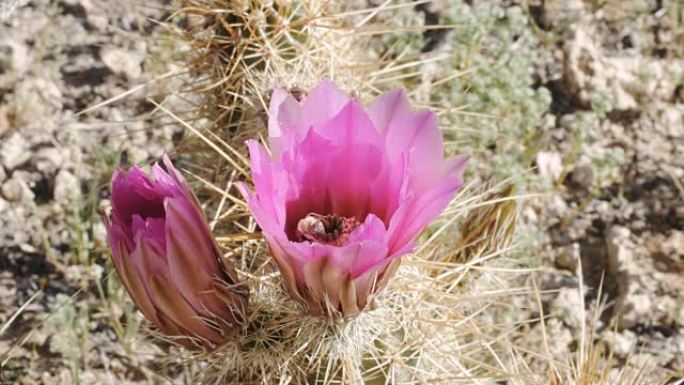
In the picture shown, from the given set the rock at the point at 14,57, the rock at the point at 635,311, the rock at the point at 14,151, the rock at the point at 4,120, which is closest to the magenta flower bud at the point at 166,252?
the rock at the point at 635,311

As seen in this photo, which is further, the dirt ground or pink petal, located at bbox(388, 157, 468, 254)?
the dirt ground

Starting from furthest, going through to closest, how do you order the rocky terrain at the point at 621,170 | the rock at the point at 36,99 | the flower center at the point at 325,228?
the rock at the point at 36,99, the rocky terrain at the point at 621,170, the flower center at the point at 325,228

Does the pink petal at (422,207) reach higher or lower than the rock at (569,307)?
higher

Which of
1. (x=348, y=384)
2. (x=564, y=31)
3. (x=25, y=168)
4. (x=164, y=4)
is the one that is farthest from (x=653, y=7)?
(x=348, y=384)

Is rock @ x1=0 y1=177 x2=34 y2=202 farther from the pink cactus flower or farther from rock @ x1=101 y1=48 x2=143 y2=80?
the pink cactus flower

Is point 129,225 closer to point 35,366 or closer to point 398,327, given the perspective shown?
point 398,327

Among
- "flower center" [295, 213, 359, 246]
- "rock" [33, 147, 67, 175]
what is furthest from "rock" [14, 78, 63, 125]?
"flower center" [295, 213, 359, 246]

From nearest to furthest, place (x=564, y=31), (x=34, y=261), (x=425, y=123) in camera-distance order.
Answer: (x=425, y=123) → (x=34, y=261) → (x=564, y=31)

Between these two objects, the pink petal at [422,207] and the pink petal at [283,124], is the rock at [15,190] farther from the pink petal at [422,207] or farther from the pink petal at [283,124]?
the pink petal at [422,207]
